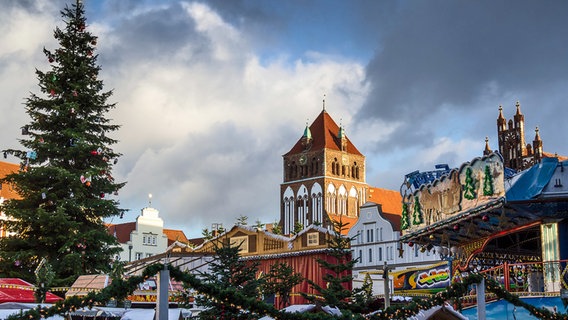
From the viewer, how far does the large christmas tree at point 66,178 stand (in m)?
28.2

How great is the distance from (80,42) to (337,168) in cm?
7467

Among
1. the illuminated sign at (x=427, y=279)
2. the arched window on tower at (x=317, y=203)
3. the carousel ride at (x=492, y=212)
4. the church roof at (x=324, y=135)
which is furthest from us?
the church roof at (x=324, y=135)

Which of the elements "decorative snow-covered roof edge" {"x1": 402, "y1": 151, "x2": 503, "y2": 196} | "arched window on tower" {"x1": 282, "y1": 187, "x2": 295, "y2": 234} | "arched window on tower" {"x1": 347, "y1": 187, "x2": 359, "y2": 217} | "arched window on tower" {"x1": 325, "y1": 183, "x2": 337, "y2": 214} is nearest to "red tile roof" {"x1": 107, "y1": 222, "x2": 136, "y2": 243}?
"arched window on tower" {"x1": 282, "y1": 187, "x2": 295, "y2": 234}

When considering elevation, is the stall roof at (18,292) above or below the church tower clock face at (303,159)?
below

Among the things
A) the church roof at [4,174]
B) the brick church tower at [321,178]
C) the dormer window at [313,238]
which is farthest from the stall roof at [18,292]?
the brick church tower at [321,178]

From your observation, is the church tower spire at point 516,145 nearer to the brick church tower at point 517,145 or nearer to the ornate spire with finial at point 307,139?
→ the brick church tower at point 517,145

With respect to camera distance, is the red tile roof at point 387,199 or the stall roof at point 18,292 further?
the red tile roof at point 387,199

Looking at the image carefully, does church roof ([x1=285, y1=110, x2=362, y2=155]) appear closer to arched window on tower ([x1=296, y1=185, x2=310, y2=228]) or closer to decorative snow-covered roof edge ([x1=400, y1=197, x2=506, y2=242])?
arched window on tower ([x1=296, y1=185, x2=310, y2=228])

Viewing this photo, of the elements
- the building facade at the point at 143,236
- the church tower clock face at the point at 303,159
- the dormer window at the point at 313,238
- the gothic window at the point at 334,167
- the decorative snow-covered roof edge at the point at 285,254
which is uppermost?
the church tower clock face at the point at 303,159

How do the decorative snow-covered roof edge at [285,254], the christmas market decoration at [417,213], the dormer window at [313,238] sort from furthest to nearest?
1. the dormer window at [313,238]
2. the decorative snow-covered roof edge at [285,254]
3. the christmas market decoration at [417,213]

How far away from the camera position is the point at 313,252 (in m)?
45.1

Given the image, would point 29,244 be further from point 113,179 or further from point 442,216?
point 442,216

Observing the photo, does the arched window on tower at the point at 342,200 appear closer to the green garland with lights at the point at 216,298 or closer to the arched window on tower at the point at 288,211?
the arched window on tower at the point at 288,211

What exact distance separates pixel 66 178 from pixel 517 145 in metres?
43.0
